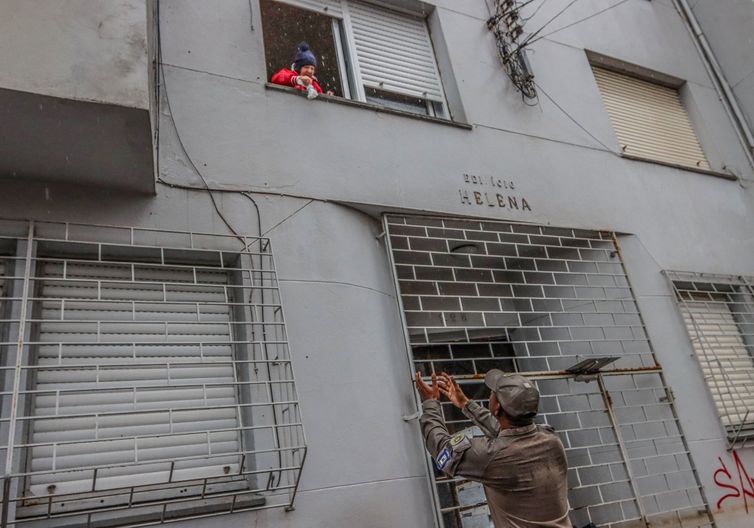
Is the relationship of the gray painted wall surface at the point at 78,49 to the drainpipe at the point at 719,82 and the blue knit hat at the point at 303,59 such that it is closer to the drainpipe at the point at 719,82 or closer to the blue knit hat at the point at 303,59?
the blue knit hat at the point at 303,59

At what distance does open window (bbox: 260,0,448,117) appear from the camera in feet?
19.3

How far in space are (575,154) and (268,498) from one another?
4.93m

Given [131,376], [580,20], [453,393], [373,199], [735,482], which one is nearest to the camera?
[131,376]

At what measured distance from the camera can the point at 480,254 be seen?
5.94 metres

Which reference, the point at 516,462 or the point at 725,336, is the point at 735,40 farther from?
the point at 516,462

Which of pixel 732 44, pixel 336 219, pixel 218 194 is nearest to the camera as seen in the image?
pixel 218 194

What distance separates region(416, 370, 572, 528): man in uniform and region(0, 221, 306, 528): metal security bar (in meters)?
0.93

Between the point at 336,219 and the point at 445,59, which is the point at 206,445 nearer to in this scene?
the point at 336,219

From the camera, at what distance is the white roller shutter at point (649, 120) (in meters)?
7.52

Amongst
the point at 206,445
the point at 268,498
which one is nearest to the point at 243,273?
the point at 206,445

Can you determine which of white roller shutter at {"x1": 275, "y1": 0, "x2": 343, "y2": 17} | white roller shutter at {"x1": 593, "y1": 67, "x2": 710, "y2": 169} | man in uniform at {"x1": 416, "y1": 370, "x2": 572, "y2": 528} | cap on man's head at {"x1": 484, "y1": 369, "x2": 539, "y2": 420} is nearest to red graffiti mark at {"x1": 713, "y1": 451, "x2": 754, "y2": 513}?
man in uniform at {"x1": 416, "y1": 370, "x2": 572, "y2": 528}

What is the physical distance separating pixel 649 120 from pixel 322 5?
462 cm

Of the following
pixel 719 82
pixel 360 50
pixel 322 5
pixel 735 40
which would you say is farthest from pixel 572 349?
pixel 735 40

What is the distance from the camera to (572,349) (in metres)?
6.02
